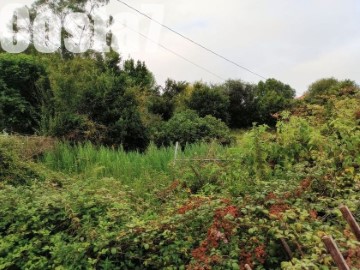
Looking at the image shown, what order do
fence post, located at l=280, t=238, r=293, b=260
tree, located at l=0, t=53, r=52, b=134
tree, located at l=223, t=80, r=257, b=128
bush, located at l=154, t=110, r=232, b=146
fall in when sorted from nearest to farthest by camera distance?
1. fence post, located at l=280, t=238, r=293, b=260
2. bush, located at l=154, t=110, r=232, b=146
3. tree, located at l=0, t=53, r=52, b=134
4. tree, located at l=223, t=80, r=257, b=128

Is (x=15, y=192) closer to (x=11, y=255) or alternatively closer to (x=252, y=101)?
(x=11, y=255)

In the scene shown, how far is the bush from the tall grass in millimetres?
3514

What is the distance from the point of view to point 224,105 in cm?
1681

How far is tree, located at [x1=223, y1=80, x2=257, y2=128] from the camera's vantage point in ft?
62.6

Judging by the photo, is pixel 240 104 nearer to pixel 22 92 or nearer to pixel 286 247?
pixel 22 92

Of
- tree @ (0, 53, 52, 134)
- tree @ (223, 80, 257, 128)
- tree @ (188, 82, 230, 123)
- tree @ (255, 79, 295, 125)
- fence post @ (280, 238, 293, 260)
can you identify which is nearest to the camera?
fence post @ (280, 238, 293, 260)

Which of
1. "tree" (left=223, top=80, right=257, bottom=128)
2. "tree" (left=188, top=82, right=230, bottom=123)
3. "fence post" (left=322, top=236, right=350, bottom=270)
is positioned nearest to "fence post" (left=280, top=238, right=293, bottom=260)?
"fence post" (left=322, top=236, right=350, bottom=270)

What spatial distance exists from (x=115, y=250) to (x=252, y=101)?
17521 mm

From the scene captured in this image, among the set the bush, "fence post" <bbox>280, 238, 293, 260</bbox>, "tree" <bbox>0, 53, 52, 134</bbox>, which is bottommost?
"fence post" <bbox>280, 238, 293, 260</bbox>

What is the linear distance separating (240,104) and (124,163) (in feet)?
44.9

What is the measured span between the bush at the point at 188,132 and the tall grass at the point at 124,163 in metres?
3.51

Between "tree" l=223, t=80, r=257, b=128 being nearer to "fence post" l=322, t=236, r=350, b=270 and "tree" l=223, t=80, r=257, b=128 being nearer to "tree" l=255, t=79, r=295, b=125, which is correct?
"tree" l=255, t=79, r=295, b=125

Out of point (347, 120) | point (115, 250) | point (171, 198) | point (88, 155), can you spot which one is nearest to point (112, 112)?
point (88, 155)

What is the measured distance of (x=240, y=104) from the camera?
63.1 feet
